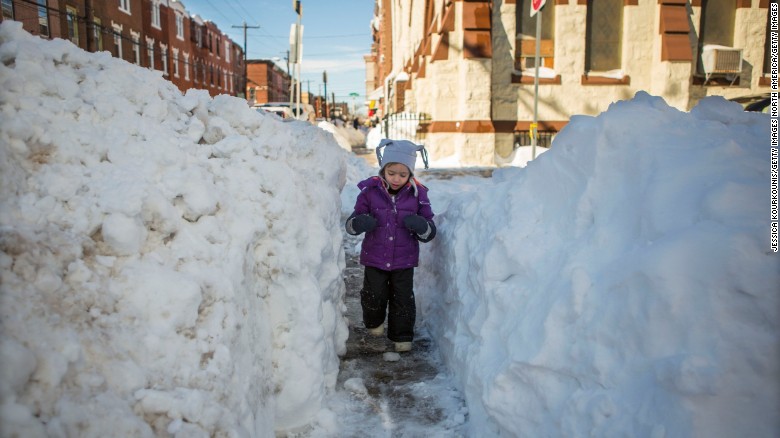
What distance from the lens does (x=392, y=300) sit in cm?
346

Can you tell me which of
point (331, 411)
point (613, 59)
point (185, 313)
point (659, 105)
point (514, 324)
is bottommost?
point (331, 411)

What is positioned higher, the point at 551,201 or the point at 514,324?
the point at 551,201

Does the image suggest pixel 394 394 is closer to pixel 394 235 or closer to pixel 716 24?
pixel 394 235

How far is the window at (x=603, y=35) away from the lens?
42.3 ft

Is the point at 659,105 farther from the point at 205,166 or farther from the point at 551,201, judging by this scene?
the point at 205,166

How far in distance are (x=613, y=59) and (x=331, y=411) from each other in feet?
45.3

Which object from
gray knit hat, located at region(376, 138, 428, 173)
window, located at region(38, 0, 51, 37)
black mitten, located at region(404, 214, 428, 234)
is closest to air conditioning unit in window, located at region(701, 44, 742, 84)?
gray knit hat, located at region(376, 138, 428, 173)

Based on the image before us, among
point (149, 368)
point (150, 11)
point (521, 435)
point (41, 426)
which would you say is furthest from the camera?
point (150, 11)

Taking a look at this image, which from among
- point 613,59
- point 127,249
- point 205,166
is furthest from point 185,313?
point 613,59

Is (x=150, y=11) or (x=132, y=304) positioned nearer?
(x=132, y=304)

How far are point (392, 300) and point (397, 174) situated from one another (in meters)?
0.93

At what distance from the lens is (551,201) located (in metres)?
2.49

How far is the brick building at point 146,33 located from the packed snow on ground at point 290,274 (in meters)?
10.4

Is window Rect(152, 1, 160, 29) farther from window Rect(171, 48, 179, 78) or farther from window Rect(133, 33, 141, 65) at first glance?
window Rect(133, 33, 141, 65)
